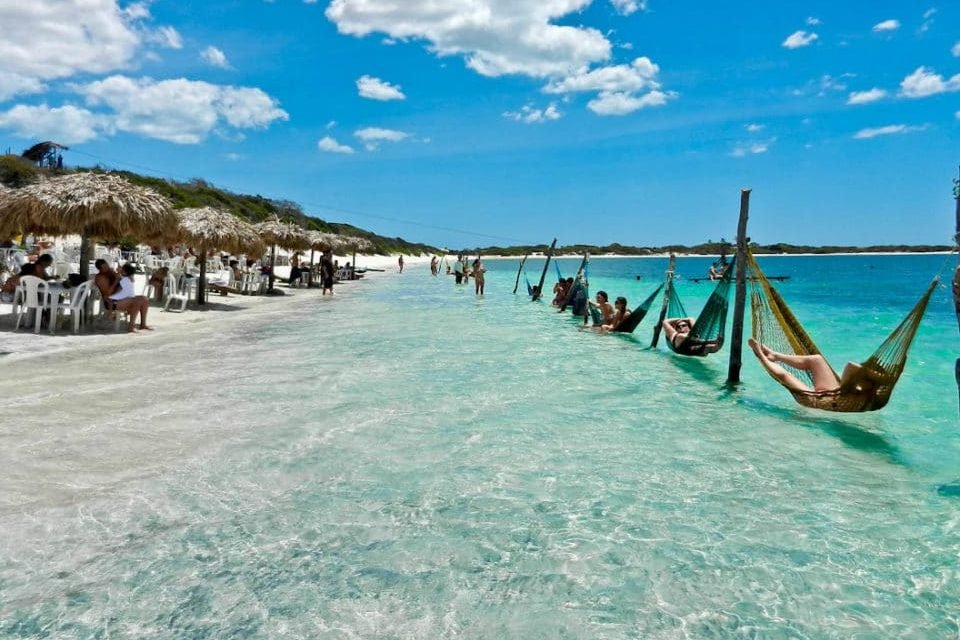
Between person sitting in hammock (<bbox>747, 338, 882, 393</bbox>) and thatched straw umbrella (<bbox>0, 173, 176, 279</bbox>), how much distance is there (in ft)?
26.2

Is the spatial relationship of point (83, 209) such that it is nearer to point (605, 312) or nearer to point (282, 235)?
point (605, 312)

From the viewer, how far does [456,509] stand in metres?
3.50

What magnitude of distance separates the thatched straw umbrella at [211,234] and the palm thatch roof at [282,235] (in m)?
3.96

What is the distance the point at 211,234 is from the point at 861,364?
1073 centimetres

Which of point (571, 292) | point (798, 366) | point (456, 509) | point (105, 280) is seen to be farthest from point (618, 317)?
point (456, 509)

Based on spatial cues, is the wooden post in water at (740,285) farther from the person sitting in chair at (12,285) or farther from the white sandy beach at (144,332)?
the person sitting in chair at (12,285)

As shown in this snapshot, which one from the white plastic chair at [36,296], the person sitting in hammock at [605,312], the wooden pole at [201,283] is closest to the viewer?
the white plastic chair at [36,296]

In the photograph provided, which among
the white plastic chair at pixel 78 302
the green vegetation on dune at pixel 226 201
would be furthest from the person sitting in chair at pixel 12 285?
the green vegetation on dune at pixel 226 201

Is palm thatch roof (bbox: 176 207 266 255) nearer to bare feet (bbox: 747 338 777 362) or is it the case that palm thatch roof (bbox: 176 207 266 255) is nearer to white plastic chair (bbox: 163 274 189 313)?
white plastic chair (bbox: 163 274 189 313)

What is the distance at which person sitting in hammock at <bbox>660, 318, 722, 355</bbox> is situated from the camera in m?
8.72

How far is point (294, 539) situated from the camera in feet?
10.1

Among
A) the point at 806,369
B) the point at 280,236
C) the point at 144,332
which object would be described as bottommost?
the point at 144,332

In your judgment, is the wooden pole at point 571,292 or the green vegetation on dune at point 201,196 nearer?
the wooden pole at point 571,292

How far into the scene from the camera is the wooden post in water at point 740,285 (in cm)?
700
